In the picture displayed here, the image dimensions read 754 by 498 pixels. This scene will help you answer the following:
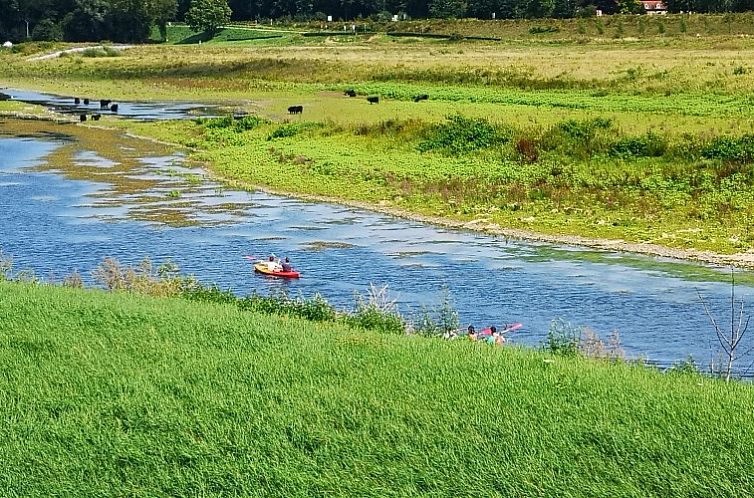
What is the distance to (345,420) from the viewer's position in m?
11.3

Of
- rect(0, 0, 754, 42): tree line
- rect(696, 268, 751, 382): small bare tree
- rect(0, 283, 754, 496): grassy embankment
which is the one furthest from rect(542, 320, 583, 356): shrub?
rect(0, 0, 754, 42): tree line

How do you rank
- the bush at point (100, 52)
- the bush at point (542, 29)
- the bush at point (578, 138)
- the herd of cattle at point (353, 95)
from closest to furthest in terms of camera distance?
1. the bush at point (578, 138)
2. the herd of cattle at point (353, 95)
3. the bush at point (100, 52)
4. the bush at point (542, 29)

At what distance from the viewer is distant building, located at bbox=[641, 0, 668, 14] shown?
497 ft

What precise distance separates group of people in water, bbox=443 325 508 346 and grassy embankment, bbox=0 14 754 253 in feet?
32.6

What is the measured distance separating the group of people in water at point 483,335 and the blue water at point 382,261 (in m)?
0.73

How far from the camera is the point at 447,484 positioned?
1008cm

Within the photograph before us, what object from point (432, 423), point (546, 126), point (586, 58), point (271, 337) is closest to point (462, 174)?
point (546, 126)

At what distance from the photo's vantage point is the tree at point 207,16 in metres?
159

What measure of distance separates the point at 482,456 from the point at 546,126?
31.9 meters

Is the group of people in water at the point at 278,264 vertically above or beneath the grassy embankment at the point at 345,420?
beneath

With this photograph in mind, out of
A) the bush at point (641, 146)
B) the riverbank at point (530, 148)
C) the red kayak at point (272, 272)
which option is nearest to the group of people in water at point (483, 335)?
the red kayak at point (272, 272)

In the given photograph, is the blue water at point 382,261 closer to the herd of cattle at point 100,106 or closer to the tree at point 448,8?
the herd of cattle at point 100,106

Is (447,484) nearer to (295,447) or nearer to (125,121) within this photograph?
(295,447)

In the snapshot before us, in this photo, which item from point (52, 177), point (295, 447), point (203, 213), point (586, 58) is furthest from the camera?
point (586, 58)
